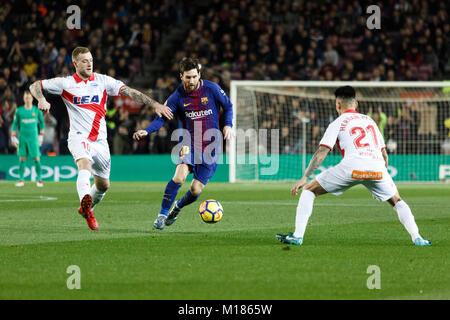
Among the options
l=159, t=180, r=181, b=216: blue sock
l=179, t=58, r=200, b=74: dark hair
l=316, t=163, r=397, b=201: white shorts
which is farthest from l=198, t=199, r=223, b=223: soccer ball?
l=316, t=163, r=397, b=201: white shorts

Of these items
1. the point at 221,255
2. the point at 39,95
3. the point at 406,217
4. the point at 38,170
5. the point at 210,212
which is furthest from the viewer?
the point at 38,170

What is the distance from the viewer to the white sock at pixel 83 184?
921cm

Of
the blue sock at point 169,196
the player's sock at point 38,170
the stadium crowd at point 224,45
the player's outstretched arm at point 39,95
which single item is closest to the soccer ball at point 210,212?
the blue sock at point 169,196

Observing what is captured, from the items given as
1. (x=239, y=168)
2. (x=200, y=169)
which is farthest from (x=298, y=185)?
(x=239, y=168)

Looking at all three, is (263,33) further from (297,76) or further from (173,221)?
(173,221)

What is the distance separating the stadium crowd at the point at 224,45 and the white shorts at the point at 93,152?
524 inches

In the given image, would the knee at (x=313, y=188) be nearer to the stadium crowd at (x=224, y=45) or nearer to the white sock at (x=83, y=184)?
the white sock at (x=83, y=184)

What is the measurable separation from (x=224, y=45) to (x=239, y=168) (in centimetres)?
576

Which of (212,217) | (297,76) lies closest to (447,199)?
(212,217)

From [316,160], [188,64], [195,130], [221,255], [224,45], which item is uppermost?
[224,45]

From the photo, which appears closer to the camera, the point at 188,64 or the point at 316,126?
the point at 188,64

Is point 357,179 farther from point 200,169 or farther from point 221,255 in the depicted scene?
point 200,169

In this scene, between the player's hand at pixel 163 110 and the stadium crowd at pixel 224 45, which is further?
the stadium crowd at pixel 224 45

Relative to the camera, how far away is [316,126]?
953 inches
